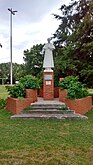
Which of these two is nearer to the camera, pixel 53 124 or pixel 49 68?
pixel 53 124

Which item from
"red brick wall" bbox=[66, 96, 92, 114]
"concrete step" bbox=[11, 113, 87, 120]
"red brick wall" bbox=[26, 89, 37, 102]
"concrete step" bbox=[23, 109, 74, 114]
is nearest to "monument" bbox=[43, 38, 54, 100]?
"red brick wall" bbox=[26, 89, 37, 102]

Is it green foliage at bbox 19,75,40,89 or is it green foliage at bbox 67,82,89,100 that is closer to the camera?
green foliage at bbox 67,82,89,100

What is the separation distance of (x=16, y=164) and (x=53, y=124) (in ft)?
11.7

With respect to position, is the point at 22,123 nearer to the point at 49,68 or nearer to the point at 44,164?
the point at 44,164

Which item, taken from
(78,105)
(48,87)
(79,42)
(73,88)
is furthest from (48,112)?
(79,42)

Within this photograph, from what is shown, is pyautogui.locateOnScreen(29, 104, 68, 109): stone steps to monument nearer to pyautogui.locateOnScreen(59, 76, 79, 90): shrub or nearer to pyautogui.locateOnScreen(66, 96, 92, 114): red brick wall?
pyautogui.locateOnScreen(66, 96, 92, 114): red brick wall

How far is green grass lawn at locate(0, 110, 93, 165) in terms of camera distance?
4.90 meters

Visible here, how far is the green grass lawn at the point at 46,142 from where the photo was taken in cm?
490

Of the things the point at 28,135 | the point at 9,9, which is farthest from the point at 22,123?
the point at 9,9

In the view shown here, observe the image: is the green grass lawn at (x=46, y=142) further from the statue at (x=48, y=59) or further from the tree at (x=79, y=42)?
the tree at (x=79, y=42)

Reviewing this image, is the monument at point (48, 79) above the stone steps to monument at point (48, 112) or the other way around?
above

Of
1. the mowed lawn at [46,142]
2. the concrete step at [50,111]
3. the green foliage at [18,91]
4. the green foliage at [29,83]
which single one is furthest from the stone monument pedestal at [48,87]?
the mowed lawn at [46,142]

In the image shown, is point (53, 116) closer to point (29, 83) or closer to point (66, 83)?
point (66, 83)

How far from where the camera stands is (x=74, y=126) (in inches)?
308
